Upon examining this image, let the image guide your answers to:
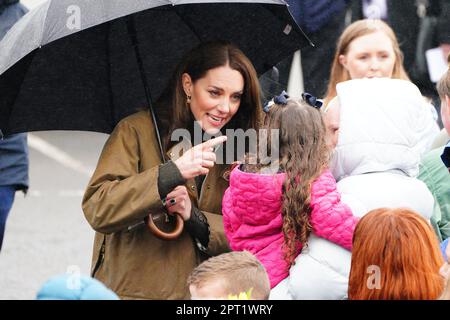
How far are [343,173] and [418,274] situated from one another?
0.90 meters

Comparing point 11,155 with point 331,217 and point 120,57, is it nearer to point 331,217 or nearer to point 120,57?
point 120,57

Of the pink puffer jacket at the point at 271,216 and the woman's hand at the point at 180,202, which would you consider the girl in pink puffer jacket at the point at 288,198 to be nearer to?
the pink puffer jacket at the point at 271,216

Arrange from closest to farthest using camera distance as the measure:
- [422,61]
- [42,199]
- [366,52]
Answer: [366,52] → [422,61] → [42,199]

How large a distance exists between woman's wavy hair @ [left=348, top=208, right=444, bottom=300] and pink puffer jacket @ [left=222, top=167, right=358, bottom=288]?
0.35 metres

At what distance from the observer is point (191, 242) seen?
5016 mm

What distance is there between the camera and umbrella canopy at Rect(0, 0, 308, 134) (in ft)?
17.0

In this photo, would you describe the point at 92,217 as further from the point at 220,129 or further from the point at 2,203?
the point at 2,203

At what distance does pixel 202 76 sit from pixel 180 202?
0.56 meters

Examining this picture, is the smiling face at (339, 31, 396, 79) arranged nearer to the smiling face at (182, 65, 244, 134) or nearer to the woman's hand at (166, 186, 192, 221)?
the smiling face at (182, 65, 244, 134)

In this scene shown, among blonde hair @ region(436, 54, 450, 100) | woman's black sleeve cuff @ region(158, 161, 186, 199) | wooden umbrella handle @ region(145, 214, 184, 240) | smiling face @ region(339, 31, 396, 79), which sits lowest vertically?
wooden umbrella handle @ region(145, 214, 184, 240)

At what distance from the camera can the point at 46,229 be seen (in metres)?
10.2

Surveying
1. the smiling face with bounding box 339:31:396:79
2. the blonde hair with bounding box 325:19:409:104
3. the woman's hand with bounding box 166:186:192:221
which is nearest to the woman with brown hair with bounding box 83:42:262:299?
the woman's hand with bounding box 166:186:192:221

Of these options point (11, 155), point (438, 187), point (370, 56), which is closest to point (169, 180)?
point (438, 187)

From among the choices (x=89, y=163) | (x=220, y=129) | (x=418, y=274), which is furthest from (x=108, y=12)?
(x=89, y=163)
